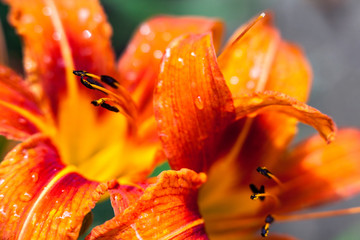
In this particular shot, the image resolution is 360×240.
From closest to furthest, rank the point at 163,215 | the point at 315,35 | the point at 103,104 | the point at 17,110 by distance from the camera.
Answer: the point at 163,215
the point at 103,104
the point at 17,110
the point at 315,35

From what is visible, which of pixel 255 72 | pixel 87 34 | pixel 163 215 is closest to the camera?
pixel 163 215

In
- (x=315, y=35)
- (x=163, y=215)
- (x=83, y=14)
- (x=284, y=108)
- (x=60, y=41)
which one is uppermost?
(x=315, y=35)

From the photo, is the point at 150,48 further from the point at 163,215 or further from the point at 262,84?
the point at 163,215

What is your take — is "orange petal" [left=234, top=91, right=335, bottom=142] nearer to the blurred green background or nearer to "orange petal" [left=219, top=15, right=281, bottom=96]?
"orange petal" [left=219, top=15, right=281, bottom=96]

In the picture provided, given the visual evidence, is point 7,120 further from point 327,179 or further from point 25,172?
point 327,179

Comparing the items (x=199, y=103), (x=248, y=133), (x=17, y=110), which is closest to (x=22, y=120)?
(x=17, y=110)

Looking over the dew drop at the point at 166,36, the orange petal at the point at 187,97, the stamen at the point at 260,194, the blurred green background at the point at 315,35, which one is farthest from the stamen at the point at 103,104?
the blurred green background at the point at 315,35

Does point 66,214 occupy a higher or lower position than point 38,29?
lower
